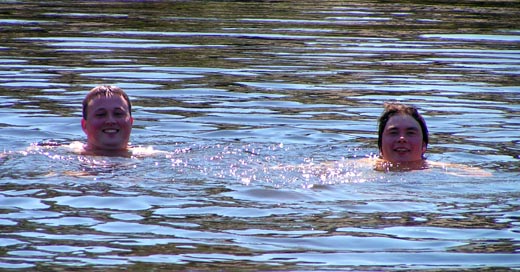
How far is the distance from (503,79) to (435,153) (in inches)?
167

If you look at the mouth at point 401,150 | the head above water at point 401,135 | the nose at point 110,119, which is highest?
the nose at point 110,119

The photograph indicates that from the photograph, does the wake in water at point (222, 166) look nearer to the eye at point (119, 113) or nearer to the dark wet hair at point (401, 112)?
the dark wet hair at point (401, 112)

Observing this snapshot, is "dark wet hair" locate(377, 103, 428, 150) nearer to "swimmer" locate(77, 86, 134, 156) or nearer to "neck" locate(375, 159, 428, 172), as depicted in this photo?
"neck" locate(375, 159, 428, 172)

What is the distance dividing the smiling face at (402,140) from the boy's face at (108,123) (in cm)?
262

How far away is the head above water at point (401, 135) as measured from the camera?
1093 centimetres

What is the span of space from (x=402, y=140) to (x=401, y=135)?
63 millimetres

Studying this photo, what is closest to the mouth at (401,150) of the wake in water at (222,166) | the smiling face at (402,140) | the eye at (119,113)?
the smiling face at (402,140)

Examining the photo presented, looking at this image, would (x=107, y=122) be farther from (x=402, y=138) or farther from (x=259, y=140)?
(x=402, y=138)

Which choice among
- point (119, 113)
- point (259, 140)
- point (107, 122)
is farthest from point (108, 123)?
point (259, 140)

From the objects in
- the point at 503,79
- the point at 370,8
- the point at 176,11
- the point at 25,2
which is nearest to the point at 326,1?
the point at 370,8

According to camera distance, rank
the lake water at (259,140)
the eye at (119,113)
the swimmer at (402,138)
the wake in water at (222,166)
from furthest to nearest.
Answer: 1. the eye at (119,113)
2. the swimmer at (402,138)
3. the wake in water at (222,166)
4. the lake water at (259,140)

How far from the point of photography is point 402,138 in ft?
35.9

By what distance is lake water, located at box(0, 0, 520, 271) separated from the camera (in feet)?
24.1

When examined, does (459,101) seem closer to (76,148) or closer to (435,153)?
(435,153)
